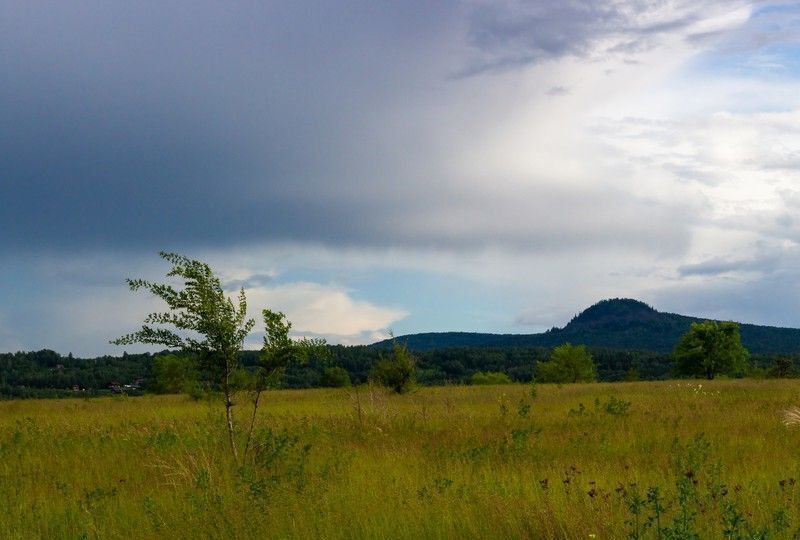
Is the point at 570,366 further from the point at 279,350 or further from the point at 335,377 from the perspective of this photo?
the point at 279,350

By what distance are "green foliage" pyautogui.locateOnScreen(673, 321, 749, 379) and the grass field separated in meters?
48.9

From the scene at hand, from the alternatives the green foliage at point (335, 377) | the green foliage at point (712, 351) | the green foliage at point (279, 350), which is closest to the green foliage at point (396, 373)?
the green foliage at point (279, 350)

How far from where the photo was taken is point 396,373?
31.5m

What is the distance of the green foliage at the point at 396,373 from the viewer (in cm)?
3103

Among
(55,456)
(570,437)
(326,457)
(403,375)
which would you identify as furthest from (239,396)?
(403,375)

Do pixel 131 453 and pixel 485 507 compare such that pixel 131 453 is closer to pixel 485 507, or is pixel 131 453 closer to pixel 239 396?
pixel 239 396

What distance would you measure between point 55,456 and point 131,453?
1487 millimetres

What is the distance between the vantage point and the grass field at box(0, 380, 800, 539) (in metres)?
7.41

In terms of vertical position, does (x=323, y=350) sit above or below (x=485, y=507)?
above

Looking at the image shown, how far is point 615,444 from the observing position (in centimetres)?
1327

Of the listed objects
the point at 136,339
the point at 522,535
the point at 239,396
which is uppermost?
the point at 136,339

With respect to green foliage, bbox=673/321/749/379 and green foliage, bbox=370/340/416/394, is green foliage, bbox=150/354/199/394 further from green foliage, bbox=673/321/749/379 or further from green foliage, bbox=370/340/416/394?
green foliage, bbox=673/321/749/379

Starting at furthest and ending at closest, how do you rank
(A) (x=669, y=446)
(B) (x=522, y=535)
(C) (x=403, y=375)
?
(C) (x=403, y=375) < (A) (x=669, y=446) < (B) (x=522, y=535)

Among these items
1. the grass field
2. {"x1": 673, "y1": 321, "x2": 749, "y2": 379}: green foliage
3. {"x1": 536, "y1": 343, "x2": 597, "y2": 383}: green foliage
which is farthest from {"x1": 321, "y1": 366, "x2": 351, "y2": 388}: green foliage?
the grass field
